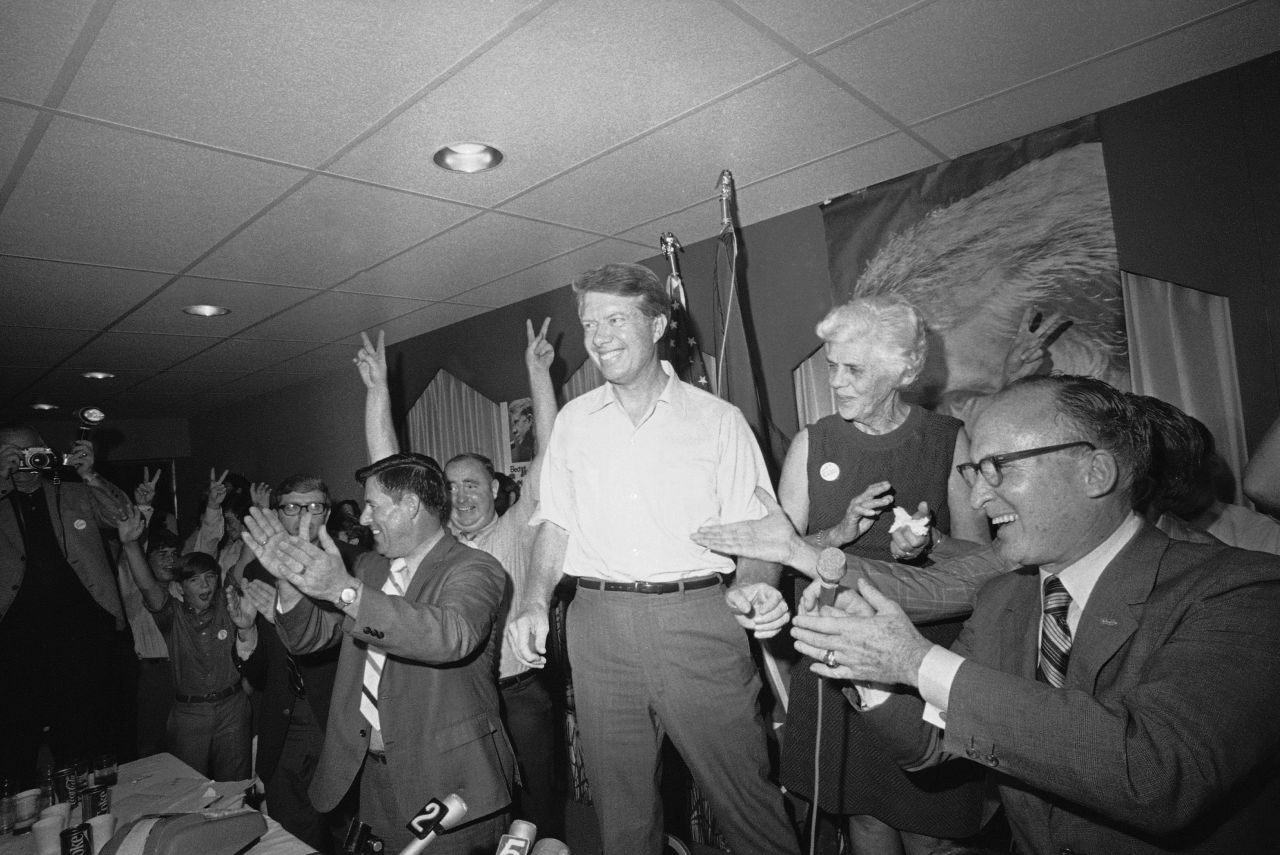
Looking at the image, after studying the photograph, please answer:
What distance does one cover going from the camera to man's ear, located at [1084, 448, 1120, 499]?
4.38ft

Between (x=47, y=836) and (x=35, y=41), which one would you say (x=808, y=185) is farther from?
(x=47, y=836)

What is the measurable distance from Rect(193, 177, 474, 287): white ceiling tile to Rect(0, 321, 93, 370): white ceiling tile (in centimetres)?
213

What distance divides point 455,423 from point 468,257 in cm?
223

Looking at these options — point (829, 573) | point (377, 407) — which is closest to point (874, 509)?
point (829, 573)

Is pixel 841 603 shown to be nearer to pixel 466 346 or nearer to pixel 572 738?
Result: pixel 572 738

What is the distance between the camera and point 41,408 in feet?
26.4

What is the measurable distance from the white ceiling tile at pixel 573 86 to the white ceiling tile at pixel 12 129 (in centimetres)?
99

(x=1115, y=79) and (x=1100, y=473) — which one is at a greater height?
(x=1115, y=79)

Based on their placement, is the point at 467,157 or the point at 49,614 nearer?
the point at 467,157

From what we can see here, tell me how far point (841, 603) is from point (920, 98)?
2.14 metres

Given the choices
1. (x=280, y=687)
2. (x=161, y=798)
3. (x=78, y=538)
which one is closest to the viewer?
(x=161, y=798)

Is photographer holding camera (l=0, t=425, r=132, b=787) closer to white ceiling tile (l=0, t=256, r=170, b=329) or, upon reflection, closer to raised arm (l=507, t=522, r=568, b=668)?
white ceiling tile (l=0, t=256, r=170, b=329)

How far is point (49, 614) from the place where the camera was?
4.05m

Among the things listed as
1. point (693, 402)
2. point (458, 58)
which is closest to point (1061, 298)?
point (693, 402)
